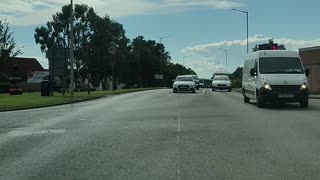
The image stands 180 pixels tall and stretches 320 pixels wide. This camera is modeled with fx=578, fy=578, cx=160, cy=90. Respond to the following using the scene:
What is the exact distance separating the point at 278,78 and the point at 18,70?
74.5m

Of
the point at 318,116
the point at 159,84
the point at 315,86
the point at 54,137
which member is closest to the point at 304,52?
the point at 315,86

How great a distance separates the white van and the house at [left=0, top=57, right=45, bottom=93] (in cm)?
4249

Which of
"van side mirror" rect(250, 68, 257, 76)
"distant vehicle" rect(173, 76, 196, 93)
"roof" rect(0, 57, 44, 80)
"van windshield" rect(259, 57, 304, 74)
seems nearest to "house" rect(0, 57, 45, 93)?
"roof" rect(0, 57, 44, 80)

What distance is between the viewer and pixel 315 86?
54.5m

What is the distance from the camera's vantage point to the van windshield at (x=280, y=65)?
24438 mm

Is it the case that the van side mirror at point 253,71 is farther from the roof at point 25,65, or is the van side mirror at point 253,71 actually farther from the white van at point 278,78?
A: the roof at point 25,65

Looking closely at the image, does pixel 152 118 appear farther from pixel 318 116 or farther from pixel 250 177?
pixel 250 177

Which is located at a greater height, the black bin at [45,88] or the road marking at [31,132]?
the black bin at [45,88]

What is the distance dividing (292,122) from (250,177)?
29.2ft

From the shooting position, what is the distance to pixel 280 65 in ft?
81.0

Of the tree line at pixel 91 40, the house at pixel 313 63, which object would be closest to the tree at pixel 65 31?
the tree line at pixel 91 40

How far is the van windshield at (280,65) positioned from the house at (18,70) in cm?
4274

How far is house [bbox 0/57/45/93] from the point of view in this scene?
79588mm

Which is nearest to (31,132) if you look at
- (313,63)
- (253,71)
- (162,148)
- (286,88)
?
(162,148)
